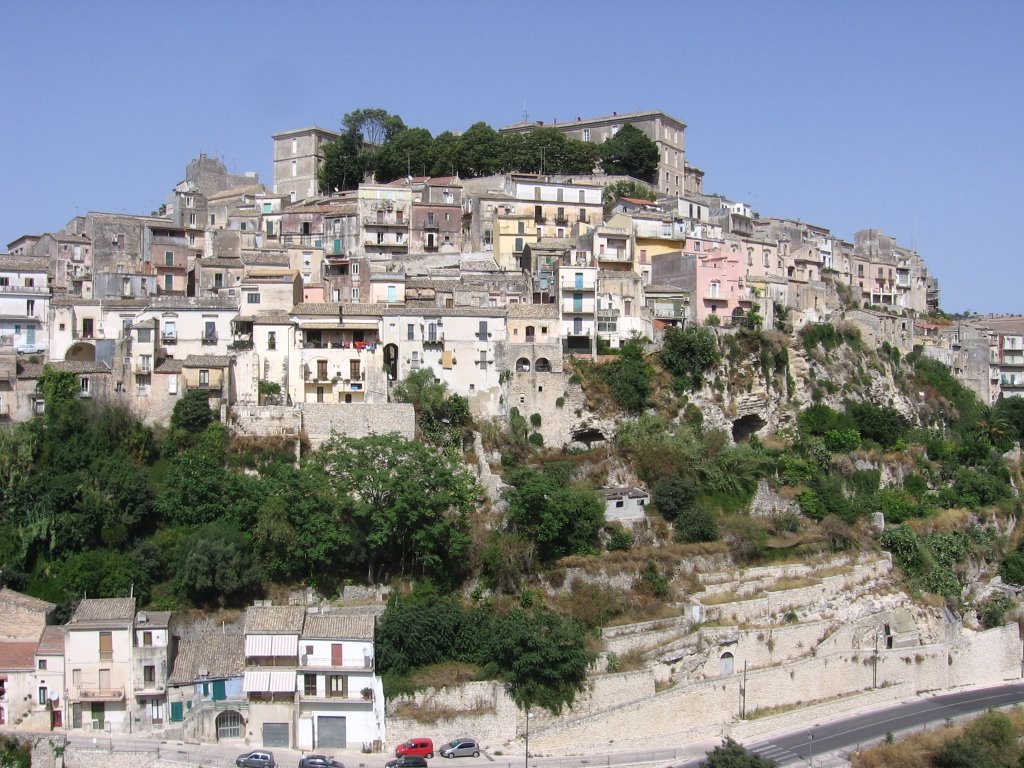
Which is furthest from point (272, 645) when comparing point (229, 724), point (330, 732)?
point (330, 732)

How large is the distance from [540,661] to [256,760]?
24.3 feet

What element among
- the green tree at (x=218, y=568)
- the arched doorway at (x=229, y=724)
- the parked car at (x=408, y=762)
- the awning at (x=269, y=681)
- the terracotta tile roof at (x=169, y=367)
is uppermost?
the terracotta tile roof at (x=169, y=367)

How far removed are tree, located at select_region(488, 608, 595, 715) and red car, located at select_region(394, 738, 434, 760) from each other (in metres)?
2.55

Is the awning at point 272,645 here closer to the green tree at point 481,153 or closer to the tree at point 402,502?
the tree at point 402,502

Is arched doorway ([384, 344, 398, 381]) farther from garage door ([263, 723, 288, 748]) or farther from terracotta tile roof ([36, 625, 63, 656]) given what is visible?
terracotta tile roof ([36, 625, 63, 656])

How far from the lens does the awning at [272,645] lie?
31203 mm

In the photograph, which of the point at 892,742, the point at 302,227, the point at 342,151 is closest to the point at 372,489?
the point at 892,742

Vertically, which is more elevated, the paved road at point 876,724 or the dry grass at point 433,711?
the dry grass at point 433,711

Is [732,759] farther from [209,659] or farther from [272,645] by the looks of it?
[209,659]

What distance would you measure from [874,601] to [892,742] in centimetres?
675

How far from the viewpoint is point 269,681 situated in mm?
30938

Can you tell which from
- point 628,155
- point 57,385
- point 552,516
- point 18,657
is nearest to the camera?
point 18,657

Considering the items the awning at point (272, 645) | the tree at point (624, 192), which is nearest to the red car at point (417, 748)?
the awning at point (272, 645)

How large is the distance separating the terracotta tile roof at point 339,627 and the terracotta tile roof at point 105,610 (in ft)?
15.0
